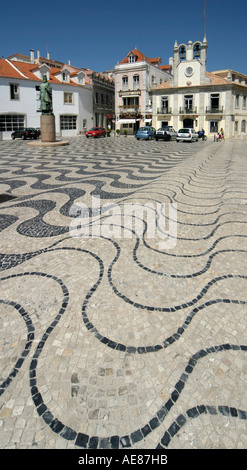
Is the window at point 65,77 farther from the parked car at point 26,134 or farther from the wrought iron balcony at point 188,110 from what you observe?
the wrought iron balcony at point 188,110

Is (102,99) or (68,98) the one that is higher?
(102,99)

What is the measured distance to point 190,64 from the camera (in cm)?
3816

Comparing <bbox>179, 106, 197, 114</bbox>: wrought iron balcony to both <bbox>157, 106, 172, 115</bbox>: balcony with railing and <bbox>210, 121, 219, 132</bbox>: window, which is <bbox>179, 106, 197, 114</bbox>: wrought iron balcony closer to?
<bbox>157, 106, 172, 115</bbox>: balcony with railing

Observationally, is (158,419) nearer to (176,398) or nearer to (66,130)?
(176,398)

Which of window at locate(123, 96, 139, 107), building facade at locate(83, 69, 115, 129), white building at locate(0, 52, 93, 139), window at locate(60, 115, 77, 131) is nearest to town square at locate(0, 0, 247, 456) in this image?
white building at locate(0, 52, 93, 139)

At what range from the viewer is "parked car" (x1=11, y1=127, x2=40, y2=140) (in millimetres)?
29172

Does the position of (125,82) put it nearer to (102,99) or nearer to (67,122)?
(102,99)

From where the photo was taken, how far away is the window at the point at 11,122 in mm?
30859

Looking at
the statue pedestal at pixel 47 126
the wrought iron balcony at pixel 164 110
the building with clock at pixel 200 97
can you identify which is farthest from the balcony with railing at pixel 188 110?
the statue pedestal at pixel 47 126

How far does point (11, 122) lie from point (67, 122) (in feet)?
27.4

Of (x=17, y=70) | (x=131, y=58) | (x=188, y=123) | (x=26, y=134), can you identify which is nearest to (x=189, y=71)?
(x=188, y=123)

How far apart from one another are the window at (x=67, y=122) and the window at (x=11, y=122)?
5906 millimetres
